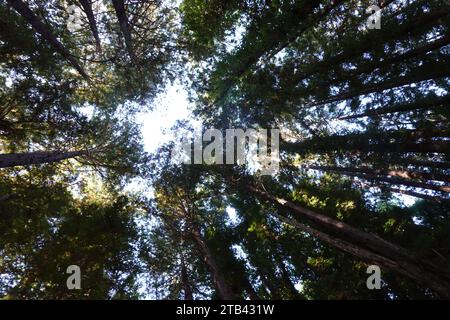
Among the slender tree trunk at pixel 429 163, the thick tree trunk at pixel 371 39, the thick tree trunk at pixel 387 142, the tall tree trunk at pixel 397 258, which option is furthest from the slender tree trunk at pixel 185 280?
the slender tree trunk at pixel 429 163

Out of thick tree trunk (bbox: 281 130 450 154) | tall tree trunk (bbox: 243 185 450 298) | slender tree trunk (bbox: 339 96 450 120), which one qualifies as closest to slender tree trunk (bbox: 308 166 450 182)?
thick tree trunk (bbox: 281 130 450 154)

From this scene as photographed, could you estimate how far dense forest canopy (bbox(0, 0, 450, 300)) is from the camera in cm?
991

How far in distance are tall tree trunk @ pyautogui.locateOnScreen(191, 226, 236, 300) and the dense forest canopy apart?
107 mm

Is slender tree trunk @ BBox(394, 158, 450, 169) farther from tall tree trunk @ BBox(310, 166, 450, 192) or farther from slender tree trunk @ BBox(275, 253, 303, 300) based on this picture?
slender tree trunk @ BBox(275, 253, 303, 300)

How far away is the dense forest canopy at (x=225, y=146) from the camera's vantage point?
32.5 ft

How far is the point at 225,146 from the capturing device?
16.5 m

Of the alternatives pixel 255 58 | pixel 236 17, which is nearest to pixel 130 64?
pixel 236 17

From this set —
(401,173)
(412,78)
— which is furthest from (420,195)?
(412,78)

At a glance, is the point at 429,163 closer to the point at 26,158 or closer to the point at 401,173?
the point at 401,173

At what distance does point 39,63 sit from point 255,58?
947cm

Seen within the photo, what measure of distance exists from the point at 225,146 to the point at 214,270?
816 centimetres
